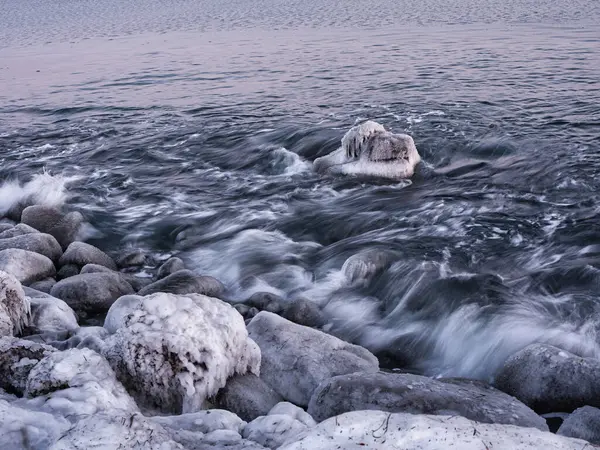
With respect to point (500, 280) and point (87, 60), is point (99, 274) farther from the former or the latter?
point (87, 60)

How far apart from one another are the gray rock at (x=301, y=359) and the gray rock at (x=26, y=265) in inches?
Result: 139

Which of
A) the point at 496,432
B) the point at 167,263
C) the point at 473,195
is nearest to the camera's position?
the point at 496,432

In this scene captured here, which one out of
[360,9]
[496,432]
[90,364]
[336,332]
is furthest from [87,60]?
[496,432]

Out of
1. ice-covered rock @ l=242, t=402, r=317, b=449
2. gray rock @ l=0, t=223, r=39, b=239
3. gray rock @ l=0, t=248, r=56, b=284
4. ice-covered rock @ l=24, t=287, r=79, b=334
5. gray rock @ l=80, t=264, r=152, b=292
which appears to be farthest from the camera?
gray rock @ l=0, t=223, r=39, b=239

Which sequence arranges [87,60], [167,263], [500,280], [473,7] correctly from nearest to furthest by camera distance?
1. [500,280]
2. [167,263]
3. [87,60]
4. [473,7]

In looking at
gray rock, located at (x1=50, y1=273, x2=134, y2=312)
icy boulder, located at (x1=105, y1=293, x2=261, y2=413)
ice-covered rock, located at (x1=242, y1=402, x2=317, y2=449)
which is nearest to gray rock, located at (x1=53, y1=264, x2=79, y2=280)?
gray rock, located at (x1=50, y1=273, x2=134, y2=312)

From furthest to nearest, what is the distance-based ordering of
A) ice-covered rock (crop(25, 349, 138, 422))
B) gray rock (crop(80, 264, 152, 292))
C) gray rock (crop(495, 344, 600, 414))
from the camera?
gray rock (crop(80, 264, 152, 292))
gray rock (crop(495, 344, 600, 414))
ice-covered rock (crop(25, 349, 138, 422))

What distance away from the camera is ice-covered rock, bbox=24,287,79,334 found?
656cm

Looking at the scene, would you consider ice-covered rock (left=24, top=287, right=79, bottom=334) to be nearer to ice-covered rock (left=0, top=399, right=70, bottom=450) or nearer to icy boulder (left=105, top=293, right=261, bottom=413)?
icy boulder (left=105, top=293, right=261, bottom=413)

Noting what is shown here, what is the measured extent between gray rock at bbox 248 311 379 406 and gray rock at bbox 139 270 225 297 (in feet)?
5.96

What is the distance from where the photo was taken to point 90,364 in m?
4.75

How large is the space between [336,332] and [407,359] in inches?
35.9

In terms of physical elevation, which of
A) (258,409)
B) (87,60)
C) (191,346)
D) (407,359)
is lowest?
(407,359)

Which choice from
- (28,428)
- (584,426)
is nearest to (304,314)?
(584,426)
